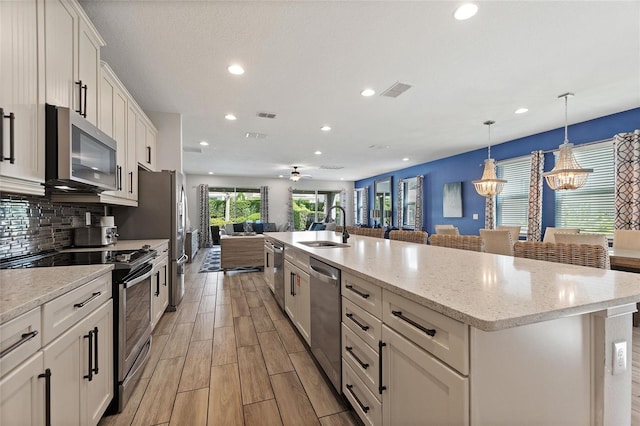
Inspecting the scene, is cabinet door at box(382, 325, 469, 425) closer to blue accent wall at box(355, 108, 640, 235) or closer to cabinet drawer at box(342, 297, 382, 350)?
cabinet drawer at box(342, 297, 382, 350)

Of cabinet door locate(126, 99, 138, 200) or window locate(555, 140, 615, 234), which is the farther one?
window locate(555, 140, 615, 234)

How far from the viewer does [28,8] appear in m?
1.36

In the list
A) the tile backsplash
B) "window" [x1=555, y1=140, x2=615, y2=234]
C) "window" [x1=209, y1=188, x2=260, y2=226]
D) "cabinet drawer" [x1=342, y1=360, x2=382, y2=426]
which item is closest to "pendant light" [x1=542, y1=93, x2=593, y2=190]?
"window" [x1=555, y1=140, x2=615, y2=234]

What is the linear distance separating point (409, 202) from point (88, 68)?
318 inches

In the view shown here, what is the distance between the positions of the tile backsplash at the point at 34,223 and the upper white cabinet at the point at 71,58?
0.73m

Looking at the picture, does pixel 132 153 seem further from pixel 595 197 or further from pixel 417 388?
pixel 595 197

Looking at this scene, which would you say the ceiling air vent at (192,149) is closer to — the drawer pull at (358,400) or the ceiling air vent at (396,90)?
the ceiling air vent at (396,90)

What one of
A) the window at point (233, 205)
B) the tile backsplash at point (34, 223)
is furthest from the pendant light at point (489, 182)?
the window at point (233, 205)

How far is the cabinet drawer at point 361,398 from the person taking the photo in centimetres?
131

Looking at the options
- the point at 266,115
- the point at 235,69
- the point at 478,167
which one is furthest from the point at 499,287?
the point at 478,167

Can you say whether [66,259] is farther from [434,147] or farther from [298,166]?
[298,166]

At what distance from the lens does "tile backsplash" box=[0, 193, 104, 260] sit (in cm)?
174

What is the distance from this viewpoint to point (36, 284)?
1.16m

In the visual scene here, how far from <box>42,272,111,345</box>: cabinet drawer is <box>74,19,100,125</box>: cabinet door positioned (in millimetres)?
1195
